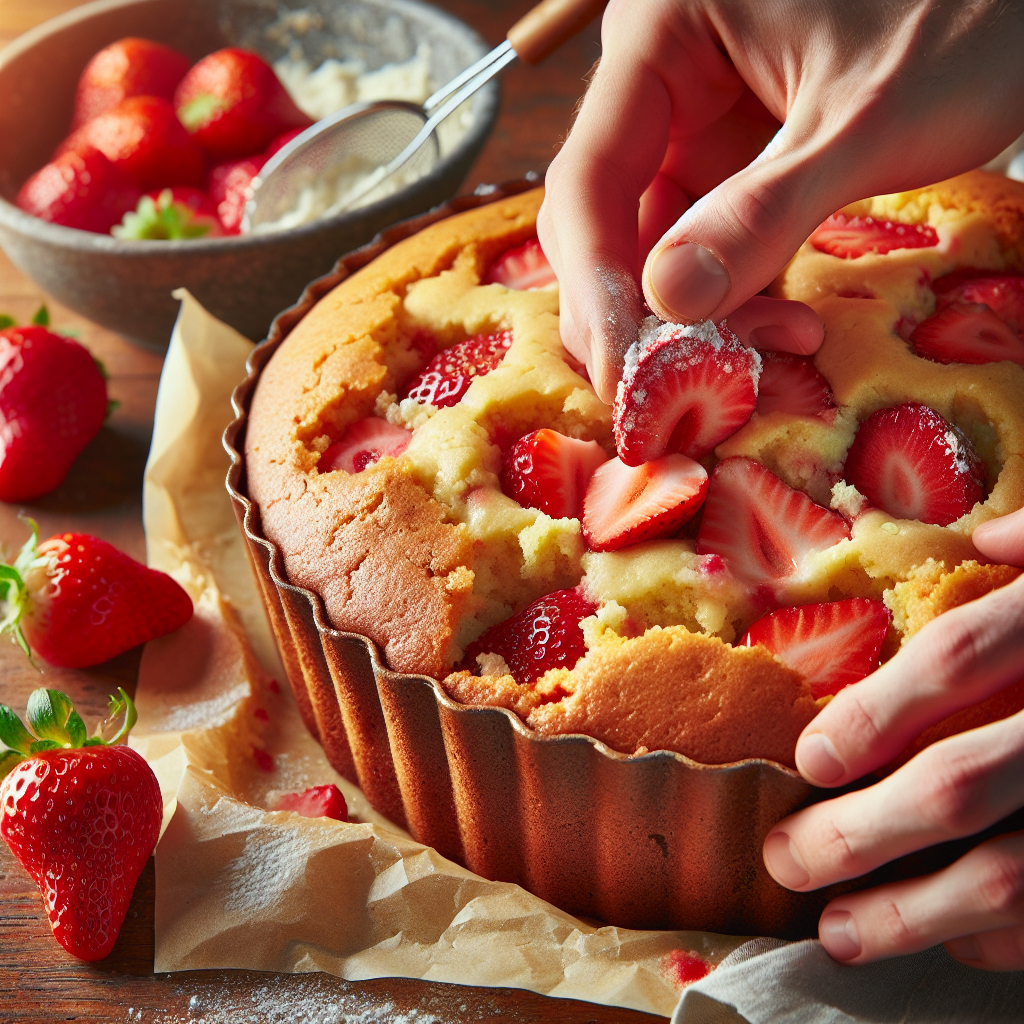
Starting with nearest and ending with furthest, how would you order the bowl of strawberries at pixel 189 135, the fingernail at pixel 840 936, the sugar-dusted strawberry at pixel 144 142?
the fingernail at pixel 840 936, the bowl of strawberries at pixel 189 135, the sugar-dusted strawberry at pixel 144 142

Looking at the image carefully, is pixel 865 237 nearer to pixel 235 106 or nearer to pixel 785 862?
pixel 785 862

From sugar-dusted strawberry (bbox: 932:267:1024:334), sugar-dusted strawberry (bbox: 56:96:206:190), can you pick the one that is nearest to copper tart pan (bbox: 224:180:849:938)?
sugar-dusted strawberry (bbox: 932:267:1024:334)

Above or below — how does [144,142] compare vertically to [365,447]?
above

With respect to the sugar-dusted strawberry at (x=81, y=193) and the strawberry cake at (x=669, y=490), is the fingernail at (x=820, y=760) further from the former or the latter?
the sugar-dusted strawberry at (x=81, y=193)

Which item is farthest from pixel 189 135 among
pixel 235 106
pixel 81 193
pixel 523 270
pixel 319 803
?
pixel 319 803

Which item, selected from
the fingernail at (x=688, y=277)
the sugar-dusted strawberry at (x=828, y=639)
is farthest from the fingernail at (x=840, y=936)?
the fingernail at (x=688, y=277)

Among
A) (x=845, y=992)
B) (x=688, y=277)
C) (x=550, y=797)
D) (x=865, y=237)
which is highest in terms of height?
(x=688, y=277)

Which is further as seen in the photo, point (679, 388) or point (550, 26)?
point (550, 26)

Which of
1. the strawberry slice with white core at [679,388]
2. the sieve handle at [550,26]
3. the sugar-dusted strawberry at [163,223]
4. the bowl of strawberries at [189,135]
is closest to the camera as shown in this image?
the strawberry slice with white core at [679,388]
